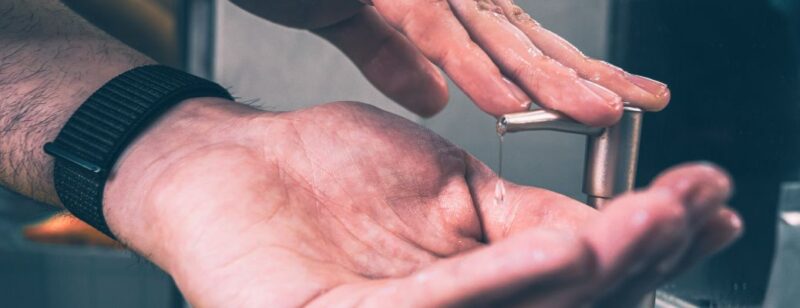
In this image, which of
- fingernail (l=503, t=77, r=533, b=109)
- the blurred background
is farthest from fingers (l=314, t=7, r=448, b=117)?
fingernail (l=503, t=77, r=533, b=109)

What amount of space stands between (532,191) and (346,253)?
15cm

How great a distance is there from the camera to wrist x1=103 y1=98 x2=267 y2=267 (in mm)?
516

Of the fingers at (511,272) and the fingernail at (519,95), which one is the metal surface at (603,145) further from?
the fingers at (511,272)

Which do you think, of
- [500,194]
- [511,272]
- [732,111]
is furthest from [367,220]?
[732,111]

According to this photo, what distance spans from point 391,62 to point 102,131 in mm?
293

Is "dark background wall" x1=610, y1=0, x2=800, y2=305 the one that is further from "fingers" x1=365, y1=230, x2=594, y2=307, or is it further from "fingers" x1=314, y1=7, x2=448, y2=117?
"fingers" x1=365, y1=230, x2=594, y2=307

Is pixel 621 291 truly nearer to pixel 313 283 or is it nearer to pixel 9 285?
pixel 313 283

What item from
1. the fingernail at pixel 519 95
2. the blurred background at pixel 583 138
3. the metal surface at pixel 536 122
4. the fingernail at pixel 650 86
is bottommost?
the blurred background at pixel 583 138

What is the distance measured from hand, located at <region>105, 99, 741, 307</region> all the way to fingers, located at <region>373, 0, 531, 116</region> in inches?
3.1

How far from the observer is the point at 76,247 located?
3.26 feet

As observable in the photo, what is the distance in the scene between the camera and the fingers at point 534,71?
1.50ft

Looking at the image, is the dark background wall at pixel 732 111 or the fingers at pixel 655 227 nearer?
the fingers at pixel 655 227

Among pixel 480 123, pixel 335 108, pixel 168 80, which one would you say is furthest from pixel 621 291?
pixel 480 123

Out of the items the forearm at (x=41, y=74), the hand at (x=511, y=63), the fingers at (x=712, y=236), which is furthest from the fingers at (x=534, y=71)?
the forearm at (x=41, y=74)
